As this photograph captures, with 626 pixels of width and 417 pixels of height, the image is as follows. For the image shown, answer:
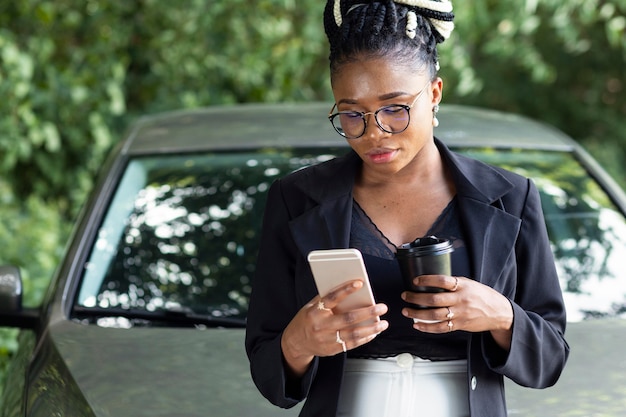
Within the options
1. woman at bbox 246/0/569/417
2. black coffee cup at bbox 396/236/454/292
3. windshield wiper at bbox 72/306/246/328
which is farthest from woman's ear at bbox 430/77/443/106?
windshield wiper at bbox 72/306/246/328

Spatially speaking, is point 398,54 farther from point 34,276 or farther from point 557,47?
point 557,47

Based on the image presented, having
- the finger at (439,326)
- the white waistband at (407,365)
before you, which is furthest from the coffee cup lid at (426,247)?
the white waistband at (407,365)

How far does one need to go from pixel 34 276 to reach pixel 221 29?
2.30 metres

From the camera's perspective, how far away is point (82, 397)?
2445mm

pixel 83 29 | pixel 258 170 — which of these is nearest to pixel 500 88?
pixel 83 29

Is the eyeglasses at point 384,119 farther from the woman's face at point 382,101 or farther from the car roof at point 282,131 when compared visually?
the car roof at point 282,131

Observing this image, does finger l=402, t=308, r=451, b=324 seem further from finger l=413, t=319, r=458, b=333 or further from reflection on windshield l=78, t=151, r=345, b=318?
reflection on windshield l=78, t=151, r=345, b=318

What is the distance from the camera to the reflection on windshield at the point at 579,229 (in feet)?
9.93

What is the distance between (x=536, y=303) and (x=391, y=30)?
0.55 m

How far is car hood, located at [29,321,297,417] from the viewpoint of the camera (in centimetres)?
238

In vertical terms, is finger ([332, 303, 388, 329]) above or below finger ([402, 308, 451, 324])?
above

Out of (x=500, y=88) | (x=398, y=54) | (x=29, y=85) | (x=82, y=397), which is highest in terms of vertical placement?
(x=398, y=54)

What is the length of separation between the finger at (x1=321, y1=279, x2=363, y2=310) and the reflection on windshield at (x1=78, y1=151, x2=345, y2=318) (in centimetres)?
135

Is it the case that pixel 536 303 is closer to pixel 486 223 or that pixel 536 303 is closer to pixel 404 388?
pixel 486 223
